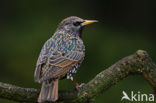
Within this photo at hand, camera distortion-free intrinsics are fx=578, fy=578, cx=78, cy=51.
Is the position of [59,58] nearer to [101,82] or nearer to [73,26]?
[101,82]

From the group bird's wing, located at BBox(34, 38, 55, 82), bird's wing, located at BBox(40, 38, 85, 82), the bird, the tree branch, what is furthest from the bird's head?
the tree branch

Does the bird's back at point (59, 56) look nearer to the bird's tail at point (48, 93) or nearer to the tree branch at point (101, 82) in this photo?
the bird's tail at point (48, 93)

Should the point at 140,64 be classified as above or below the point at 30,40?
above

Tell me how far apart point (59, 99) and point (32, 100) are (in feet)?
0.88

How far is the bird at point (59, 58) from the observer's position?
18.3 ft

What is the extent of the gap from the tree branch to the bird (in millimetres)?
122

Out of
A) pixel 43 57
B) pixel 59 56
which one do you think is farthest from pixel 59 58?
pixel 43 57

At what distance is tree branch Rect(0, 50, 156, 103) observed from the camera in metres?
5.33

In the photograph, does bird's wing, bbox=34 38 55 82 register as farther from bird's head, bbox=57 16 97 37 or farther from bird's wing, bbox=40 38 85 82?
bird's head, bbox=57 16 97 37

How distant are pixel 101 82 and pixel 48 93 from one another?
1.78ft

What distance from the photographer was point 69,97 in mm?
5508

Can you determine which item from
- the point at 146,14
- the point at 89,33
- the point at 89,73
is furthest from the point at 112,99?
the point at 146,14

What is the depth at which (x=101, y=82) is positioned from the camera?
5.59 m

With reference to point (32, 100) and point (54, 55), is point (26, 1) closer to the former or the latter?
point (54, 55)
